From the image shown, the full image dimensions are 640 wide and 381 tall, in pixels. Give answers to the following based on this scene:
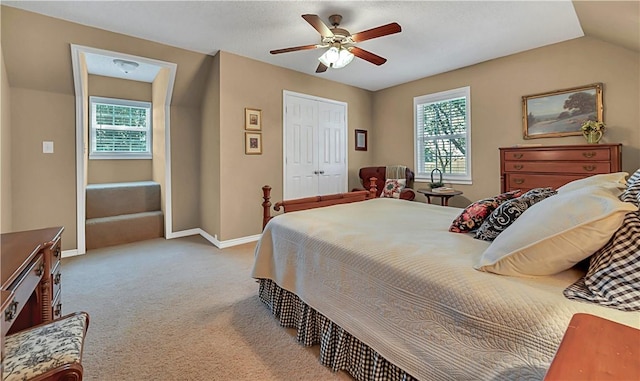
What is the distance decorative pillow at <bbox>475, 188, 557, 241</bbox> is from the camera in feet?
4.92

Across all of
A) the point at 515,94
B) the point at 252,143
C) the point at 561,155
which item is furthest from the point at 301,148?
the point at 561,155

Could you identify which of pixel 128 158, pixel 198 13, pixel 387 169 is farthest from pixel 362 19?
pixel 128 158

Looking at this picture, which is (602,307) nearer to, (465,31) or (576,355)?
(576,355)

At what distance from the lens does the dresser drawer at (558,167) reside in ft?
9.52

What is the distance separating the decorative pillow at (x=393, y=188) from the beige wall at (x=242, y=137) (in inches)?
69.4

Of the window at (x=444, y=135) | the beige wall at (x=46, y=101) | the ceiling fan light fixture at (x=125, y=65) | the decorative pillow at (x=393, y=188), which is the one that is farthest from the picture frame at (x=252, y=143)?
the window at (x=444, y=135)

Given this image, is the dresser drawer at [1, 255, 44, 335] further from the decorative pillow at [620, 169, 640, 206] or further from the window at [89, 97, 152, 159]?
the window at [89, 97, 152, 159]

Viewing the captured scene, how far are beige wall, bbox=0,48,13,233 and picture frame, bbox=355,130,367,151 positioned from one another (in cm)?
473

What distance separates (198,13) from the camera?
2812mm

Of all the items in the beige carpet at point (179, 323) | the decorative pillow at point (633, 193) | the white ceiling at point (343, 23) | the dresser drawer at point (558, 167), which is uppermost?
the white ceiling at point (343, 23)

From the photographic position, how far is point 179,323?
208 cm

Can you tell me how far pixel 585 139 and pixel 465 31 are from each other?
1.90 meters

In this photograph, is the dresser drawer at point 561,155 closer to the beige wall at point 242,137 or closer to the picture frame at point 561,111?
the picture frame at point 561,111

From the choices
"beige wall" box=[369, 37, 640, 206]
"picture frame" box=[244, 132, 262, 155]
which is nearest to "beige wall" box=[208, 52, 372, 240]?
"picture frame" box=[244, 132, 262, 155]
